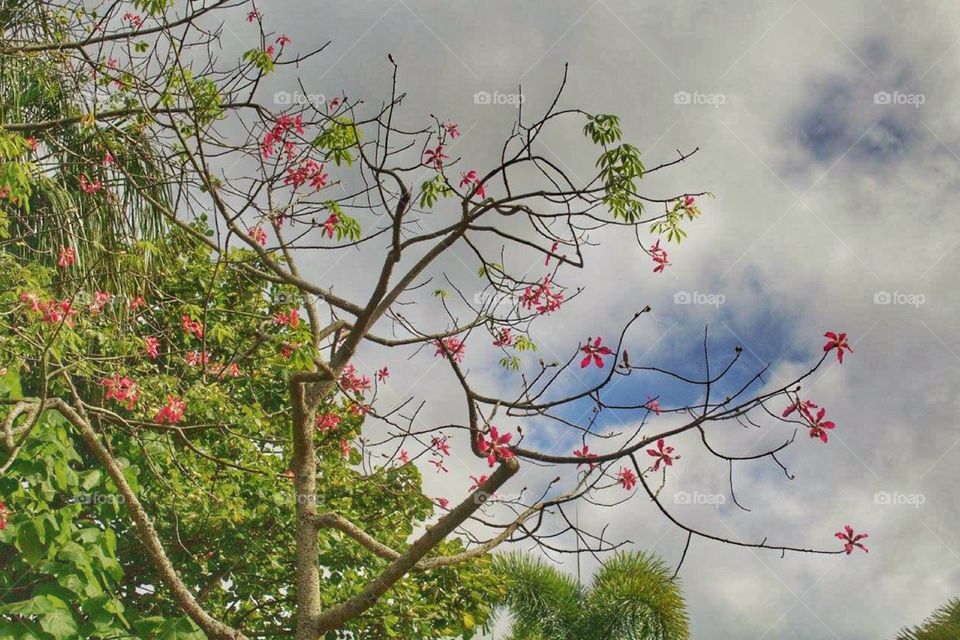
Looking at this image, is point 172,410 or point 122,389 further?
point 122,389

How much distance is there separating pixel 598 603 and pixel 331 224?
13.0 metres

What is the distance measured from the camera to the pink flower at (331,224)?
574 centimetres

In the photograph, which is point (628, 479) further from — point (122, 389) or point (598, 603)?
point (598, 603)

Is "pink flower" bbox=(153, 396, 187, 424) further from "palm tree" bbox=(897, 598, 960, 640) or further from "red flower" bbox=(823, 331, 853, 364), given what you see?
"palm tree" bbox=(897, 598, 960, 640)

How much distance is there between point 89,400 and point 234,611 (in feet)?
8.35

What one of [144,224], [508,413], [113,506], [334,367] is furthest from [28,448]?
[144,224]

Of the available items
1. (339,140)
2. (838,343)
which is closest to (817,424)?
(838,343)

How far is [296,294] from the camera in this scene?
31.4 feet

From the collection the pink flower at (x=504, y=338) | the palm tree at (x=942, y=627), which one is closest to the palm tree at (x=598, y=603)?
the palm tree at (x=942, y=627)

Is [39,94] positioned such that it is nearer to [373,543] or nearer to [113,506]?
[113,506]

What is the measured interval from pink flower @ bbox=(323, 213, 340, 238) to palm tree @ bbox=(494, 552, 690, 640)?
1089cm

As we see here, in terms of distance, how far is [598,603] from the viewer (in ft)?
55.6

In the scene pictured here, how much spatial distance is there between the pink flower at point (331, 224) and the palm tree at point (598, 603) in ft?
35.7

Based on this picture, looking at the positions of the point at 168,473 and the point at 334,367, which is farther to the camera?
the point at 168,473
